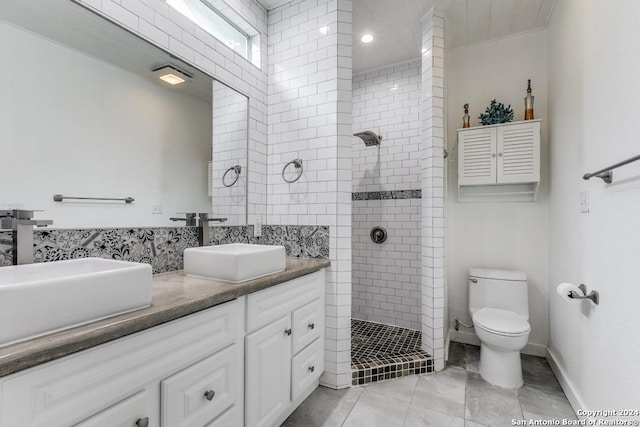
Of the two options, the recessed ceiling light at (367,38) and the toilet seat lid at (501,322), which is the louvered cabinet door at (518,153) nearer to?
the toilet seat lid at (501,322)

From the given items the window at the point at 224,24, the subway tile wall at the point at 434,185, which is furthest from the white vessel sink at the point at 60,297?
the subway tile wall at the point at 434,185

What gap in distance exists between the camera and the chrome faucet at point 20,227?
3.66 ft

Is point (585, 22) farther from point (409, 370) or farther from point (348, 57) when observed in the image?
point (409, 370)

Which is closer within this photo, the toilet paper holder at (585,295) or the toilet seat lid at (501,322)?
the toilet paper holder at (585,295)

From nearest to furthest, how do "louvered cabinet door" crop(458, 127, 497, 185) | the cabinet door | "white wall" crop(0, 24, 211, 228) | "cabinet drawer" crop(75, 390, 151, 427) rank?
1. "cabinet drawer" crop(75, 390, 151, 427)
2. "white wall" crop(0, 24, 211, 228)
3. the cabinet door
4. "louvered cabinet door" crop(458, 127, 497, 185)

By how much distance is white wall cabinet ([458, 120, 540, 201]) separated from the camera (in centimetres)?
250

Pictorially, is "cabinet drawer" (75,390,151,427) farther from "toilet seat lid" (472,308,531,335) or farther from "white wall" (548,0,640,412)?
"toilet seat lid" (472,308,531,335)

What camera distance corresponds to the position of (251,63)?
230 centimetres

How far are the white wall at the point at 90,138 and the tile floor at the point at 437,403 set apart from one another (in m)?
1.51

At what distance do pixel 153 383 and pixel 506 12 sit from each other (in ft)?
10.8

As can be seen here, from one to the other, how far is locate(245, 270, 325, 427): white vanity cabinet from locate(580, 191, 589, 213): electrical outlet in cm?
160

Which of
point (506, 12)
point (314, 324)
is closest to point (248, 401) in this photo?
point (314, 324)

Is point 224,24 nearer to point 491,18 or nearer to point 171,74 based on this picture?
point 171,74

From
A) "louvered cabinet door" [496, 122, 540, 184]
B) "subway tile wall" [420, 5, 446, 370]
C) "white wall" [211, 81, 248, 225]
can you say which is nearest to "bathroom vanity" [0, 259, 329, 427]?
"white wall" [211, 81, 248, 225]
